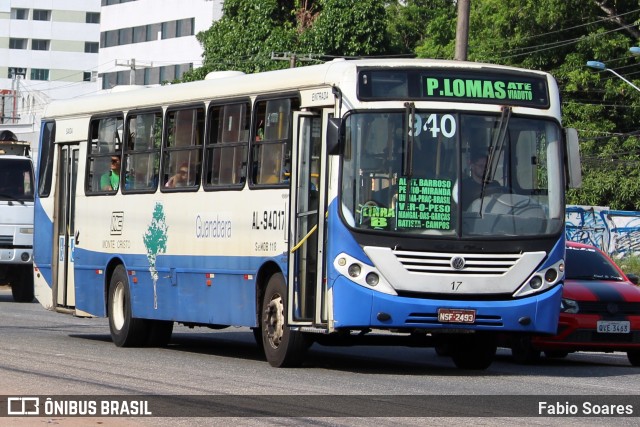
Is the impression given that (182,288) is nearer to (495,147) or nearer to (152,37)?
(495,147)

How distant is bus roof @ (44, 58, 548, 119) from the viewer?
1514 centimetres

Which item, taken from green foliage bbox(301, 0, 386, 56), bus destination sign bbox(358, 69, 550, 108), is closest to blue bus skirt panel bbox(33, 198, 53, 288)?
bus destination sign bbox(358, 69, 550, 108)

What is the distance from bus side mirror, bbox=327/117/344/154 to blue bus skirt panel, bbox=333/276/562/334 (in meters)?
1.24

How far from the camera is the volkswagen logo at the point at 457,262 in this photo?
47.9ft

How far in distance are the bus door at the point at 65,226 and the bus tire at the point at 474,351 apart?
6.18m

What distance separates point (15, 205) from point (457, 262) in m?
17.0

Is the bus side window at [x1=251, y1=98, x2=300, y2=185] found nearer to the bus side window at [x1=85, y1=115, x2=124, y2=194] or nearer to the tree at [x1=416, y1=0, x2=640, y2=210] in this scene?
the bus side window at [x1=85, y1=115, x2=124, y2=194]

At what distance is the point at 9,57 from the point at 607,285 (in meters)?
106

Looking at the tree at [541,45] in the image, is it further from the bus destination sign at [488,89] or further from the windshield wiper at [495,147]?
the windshield wiper at [495,147]

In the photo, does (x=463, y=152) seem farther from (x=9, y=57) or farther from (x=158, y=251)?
(x=9, y=57)

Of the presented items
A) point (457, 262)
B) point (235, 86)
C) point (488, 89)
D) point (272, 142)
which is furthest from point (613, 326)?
point (235, 86)

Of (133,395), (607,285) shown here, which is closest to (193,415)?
(133,395)

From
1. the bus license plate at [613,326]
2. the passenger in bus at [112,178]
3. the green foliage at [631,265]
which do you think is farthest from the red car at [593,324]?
the green foliage at [631,265]

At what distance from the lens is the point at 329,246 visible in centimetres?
1480
